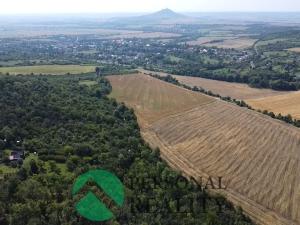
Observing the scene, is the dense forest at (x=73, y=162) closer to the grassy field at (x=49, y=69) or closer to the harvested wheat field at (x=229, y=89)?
the harvested wheat field at (x=229, y=89)

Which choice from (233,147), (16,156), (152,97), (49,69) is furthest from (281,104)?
(49,69)

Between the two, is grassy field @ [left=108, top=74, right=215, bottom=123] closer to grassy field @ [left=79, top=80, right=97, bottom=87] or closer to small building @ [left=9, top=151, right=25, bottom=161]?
grassy field @ [left=79, top=80, right=97, bottom=87]

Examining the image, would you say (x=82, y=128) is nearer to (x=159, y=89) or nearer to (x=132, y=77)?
(x=159, y=89)

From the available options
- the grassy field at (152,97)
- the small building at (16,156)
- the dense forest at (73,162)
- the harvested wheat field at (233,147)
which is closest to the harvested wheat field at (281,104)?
the harvested wheat field at (233,147)

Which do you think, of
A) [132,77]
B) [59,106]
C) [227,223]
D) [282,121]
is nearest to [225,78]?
[132,77]

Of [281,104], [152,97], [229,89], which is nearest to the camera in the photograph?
[281,104]

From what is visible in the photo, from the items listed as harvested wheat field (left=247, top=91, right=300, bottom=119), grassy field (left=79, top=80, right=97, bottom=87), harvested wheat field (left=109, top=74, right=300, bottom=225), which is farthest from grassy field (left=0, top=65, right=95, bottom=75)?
harvested wheat field (left=247, top=91, right=300, bottom=119)

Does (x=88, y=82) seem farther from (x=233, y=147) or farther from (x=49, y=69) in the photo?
(x=233, y=147)
